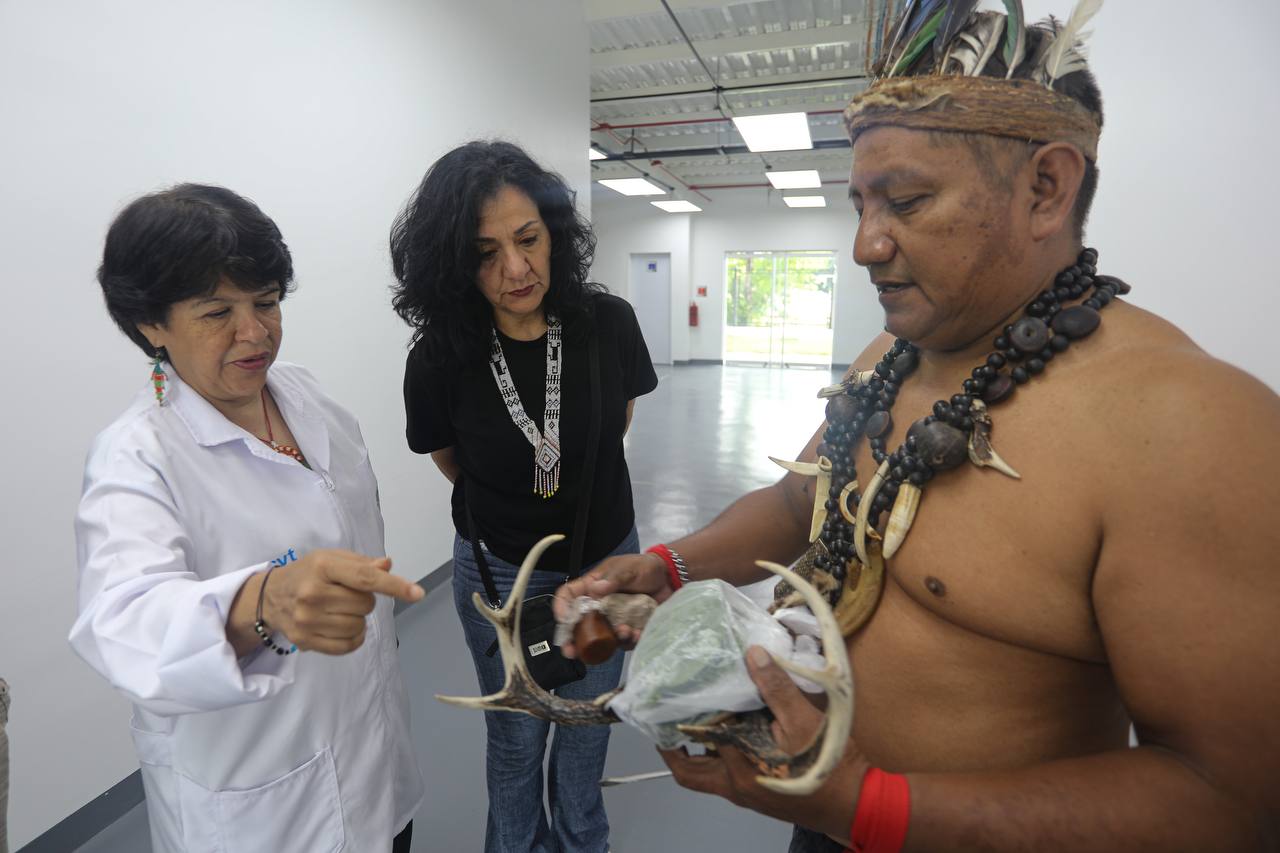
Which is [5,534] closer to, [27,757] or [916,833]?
[27,757]

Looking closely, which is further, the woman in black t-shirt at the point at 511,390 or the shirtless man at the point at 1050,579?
the woman in black t-shirt at the point at 511,390

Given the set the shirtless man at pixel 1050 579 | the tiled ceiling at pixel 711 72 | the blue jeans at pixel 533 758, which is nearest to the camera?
the shirtless man at pixel 1050 579

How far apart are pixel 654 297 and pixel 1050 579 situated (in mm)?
→ 13117

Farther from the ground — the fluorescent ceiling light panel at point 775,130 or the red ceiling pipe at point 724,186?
the red ceiling pipe at point 724,186

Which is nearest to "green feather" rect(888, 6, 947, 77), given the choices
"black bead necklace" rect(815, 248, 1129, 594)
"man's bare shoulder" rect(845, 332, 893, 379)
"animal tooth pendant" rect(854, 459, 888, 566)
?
"black bead necklace" rect(815, 248, 1129, 594)

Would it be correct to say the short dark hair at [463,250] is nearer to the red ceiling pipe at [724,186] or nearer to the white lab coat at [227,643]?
the white lab coat at [227,643]

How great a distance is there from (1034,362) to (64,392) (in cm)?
239

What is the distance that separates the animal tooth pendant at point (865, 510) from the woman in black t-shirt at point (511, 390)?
0.76 meters

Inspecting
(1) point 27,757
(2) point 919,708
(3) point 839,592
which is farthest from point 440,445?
(1) point 27,757

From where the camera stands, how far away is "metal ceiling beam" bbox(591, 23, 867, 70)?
5055 millimetres

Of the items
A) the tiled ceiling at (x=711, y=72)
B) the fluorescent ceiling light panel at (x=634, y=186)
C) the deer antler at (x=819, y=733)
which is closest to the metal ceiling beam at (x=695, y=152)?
the tiled ceiling at (x=711, y=72)

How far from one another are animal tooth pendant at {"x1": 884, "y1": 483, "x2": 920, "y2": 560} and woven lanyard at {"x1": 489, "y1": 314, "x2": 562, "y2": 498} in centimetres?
86

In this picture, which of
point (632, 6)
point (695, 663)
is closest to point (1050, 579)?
point (695, 663)

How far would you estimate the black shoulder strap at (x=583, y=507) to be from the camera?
5.03 feet
